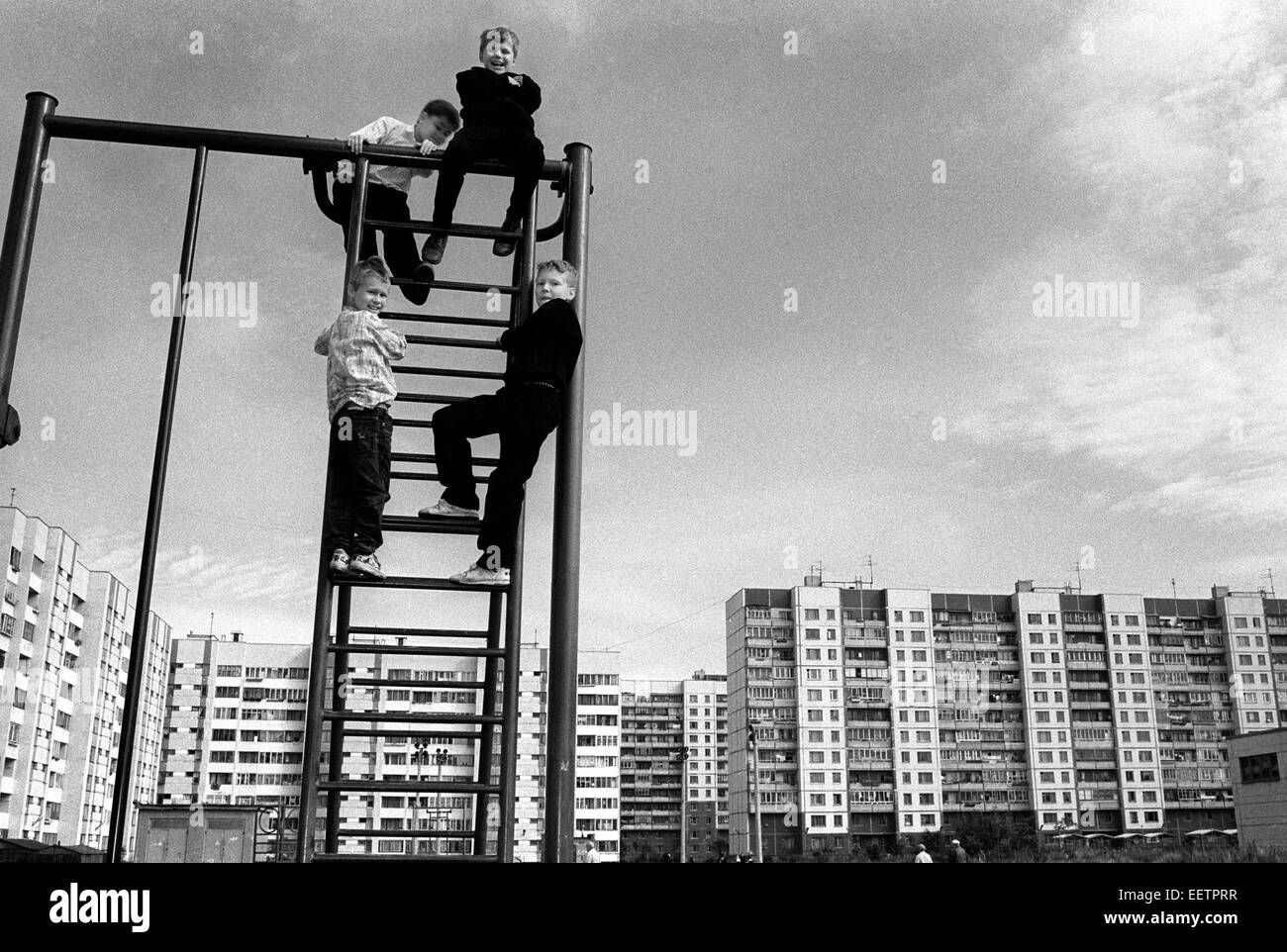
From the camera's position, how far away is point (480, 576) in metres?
3.47

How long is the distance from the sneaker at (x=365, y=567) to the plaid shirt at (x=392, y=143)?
1.47m

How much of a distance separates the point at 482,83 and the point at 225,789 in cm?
7610

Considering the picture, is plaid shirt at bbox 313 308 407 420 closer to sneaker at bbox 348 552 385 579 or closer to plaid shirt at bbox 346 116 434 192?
sneaker at bbox 348 552 385 579

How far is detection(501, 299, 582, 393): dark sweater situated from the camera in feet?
11.4

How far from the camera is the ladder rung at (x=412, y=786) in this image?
3.08 meters

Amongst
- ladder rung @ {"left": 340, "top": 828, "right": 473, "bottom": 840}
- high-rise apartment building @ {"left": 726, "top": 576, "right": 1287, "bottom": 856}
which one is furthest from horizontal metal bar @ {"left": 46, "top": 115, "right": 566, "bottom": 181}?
high-rise apartment building @ {"left": 726, "top": 576, "right": 1287, "bottom": 856}

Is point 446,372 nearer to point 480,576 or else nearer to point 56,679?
point 480,576

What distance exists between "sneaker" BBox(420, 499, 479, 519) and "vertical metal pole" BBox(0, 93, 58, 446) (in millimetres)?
1270

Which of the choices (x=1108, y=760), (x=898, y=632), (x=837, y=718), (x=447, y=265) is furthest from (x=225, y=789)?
(x=447, y=265)

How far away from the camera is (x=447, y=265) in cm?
396

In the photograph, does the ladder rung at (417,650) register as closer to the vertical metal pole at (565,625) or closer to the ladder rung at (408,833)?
the vertical metal pole at (565,625)
